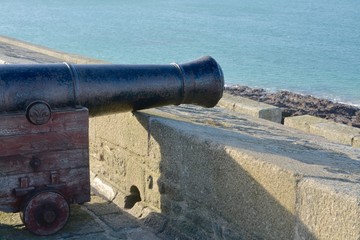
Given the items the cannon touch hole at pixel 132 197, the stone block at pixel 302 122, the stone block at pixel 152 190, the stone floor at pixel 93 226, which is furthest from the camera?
the stone block at pixel 302 122

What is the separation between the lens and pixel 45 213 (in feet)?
Result: 12.3

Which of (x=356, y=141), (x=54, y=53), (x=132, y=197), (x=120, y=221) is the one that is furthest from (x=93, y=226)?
(x=54, y=53)

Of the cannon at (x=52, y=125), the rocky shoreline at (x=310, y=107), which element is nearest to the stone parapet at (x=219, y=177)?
the cannon at (x=52, y=125)

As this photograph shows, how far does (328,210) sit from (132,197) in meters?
2.08

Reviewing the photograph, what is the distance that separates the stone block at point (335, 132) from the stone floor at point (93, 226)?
2.46 meters

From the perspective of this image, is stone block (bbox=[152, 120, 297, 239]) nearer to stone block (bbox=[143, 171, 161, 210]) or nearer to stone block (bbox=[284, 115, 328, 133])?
stone block (bbox=[143, 171, 161, 210])

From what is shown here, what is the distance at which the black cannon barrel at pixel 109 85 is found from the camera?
3.67 meters

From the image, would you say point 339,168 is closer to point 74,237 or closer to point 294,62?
point 74,237

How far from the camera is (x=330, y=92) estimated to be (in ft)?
79.2

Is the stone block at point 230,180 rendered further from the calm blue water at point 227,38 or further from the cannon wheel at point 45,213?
the calm blue water at point 227,38

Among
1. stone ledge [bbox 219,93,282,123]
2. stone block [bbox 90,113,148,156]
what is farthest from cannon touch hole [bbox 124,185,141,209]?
stone ledge [bbox 219,93,282,123]

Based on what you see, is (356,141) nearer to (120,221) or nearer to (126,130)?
(126,130)

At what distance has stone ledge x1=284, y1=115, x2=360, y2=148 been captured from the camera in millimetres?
5957

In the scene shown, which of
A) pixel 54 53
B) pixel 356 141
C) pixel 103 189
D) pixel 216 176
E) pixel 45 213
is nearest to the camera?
pixel 216 176
